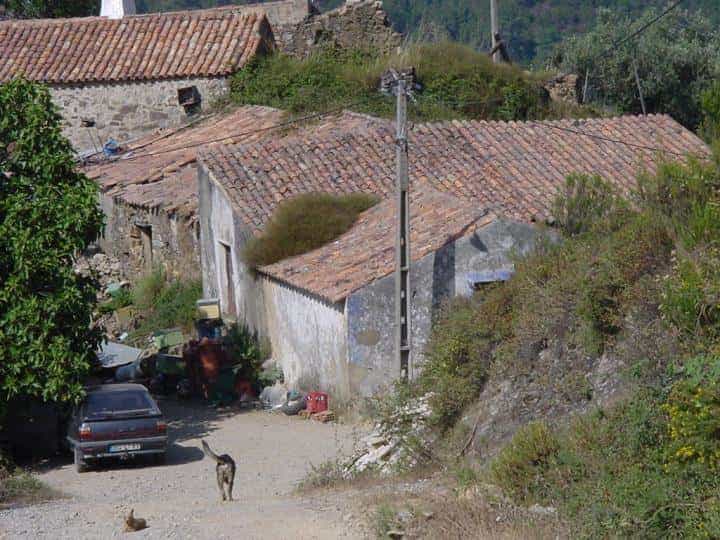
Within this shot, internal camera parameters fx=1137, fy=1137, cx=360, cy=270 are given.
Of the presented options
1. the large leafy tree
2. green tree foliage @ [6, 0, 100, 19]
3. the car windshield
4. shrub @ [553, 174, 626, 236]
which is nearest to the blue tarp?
the large leafy tree

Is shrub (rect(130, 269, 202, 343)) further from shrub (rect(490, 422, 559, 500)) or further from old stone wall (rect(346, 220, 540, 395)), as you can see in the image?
shrub (rect(490, 422, 559, 500))

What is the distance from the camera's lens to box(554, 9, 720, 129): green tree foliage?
36219 millimetres

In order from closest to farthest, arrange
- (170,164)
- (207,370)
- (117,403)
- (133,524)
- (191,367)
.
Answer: (133,524) → (117,403) → (207,370) → (191,367) → (170,164)

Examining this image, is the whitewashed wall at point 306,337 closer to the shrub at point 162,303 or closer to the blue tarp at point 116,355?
the blue tarp at point 116,355

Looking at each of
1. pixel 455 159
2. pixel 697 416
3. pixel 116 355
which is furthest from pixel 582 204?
pixel 116 355

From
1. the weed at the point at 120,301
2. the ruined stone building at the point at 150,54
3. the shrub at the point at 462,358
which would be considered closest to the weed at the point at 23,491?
the shrub at the point at 462,358

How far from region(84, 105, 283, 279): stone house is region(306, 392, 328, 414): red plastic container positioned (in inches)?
322

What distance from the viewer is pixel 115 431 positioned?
1670 cm

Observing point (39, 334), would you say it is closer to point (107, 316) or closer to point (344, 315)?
point (344, 315)

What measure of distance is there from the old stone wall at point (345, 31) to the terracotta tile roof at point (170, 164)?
4.31 meters

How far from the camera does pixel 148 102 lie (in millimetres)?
33844

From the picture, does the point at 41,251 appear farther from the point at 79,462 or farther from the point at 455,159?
the point at 455,159

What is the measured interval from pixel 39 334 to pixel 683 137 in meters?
14.9

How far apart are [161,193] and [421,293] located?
11.4 meters
